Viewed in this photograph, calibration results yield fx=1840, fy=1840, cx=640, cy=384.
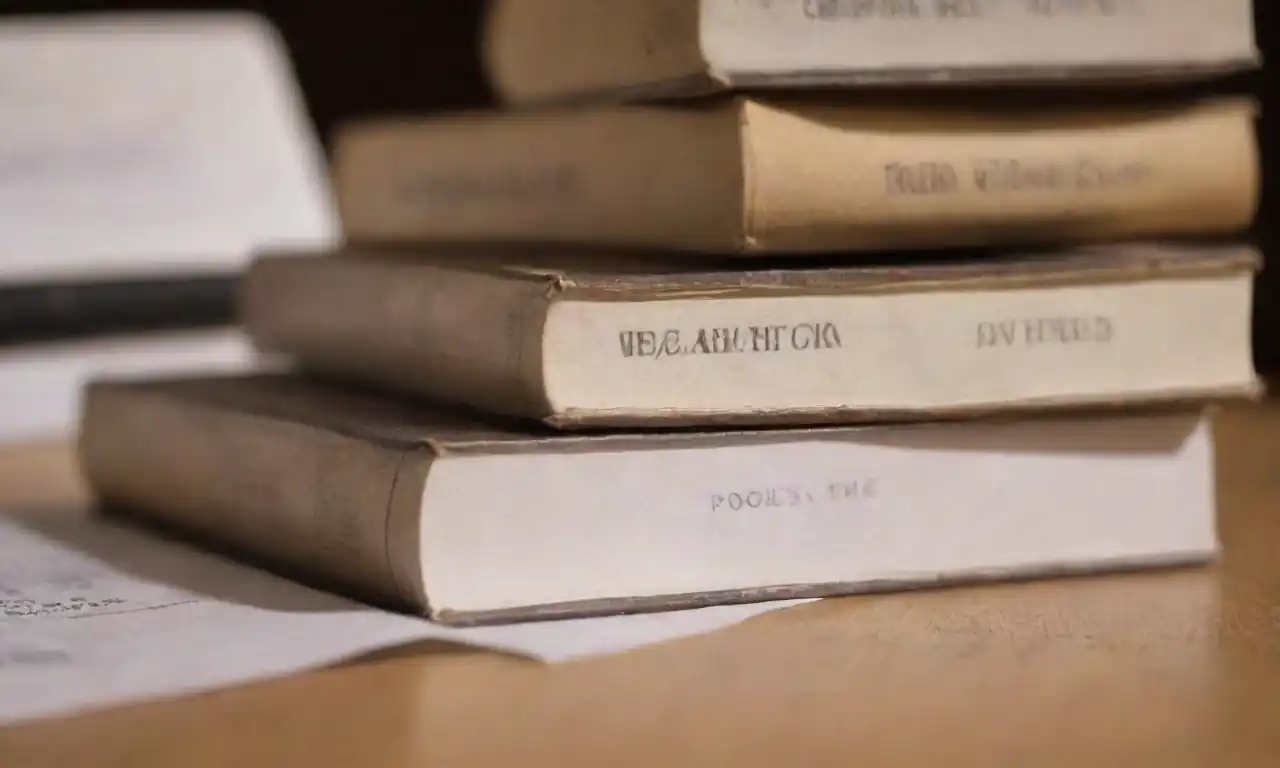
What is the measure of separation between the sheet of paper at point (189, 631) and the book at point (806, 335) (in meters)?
0.06

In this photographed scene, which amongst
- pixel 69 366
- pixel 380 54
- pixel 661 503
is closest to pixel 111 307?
pixel 69 366

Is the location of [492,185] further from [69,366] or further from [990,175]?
[69,366]

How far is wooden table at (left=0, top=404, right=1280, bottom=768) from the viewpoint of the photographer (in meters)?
0.40

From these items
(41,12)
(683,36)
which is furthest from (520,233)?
(41,12)

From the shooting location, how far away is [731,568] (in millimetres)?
540

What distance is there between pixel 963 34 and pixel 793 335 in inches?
4.2

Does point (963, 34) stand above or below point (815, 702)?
above

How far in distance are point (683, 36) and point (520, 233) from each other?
14cm

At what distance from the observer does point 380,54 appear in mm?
1367

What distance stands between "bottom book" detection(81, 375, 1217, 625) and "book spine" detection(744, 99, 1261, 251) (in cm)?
6

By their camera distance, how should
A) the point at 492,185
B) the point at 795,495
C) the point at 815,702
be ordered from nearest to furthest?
the point at 815,702 < the point at 795,495 < the point at 492,185

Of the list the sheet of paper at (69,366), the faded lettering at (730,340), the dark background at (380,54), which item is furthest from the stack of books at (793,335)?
the dark background at (380,54)

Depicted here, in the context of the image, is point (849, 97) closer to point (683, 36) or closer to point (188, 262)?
point (683, 36)

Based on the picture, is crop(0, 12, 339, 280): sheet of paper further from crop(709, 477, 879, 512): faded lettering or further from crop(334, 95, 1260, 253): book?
crop(709, 477, 879, 512): faded lettering
